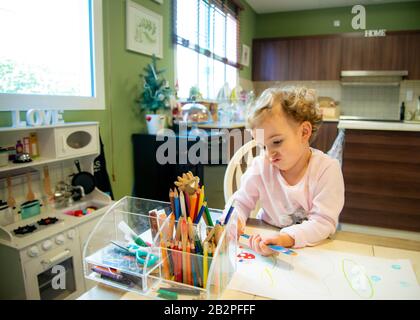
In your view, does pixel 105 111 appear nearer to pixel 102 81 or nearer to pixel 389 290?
pixel 102 81

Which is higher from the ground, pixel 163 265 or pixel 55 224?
pixel 163 265

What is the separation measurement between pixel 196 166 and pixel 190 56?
62.7 inches

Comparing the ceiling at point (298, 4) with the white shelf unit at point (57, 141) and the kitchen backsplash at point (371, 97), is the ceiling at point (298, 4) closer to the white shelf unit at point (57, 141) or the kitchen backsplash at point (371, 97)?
the kitchen backsplash at point (371, 97)

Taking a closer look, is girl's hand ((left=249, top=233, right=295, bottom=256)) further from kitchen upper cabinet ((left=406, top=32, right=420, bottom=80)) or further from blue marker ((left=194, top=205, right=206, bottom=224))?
kitchen upper cabinet ((left=406, top=32, right=420, bottom=80))

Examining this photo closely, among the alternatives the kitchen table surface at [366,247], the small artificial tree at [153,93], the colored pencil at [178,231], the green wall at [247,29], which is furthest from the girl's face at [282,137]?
the green wall at [247,29]

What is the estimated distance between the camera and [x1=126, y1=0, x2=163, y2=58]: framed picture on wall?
8.27 ft

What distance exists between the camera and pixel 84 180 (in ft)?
6.57

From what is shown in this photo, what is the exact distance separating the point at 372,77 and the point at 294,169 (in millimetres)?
4676

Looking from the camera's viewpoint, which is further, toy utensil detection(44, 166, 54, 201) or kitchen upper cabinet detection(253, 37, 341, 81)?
kitchen upper cabinet detection(253, 37, 341, 81)

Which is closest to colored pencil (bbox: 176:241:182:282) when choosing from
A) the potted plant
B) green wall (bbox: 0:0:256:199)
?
green wall (bbox: 0:0:256:199)

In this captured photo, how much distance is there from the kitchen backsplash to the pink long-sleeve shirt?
4072 mm

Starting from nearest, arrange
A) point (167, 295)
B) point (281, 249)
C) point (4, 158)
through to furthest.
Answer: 1. point (167, 295)
2. point (281, 249)
3. point (4, 158)

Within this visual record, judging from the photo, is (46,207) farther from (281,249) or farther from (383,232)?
(383,232)

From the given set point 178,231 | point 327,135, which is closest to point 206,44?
point 327,135
